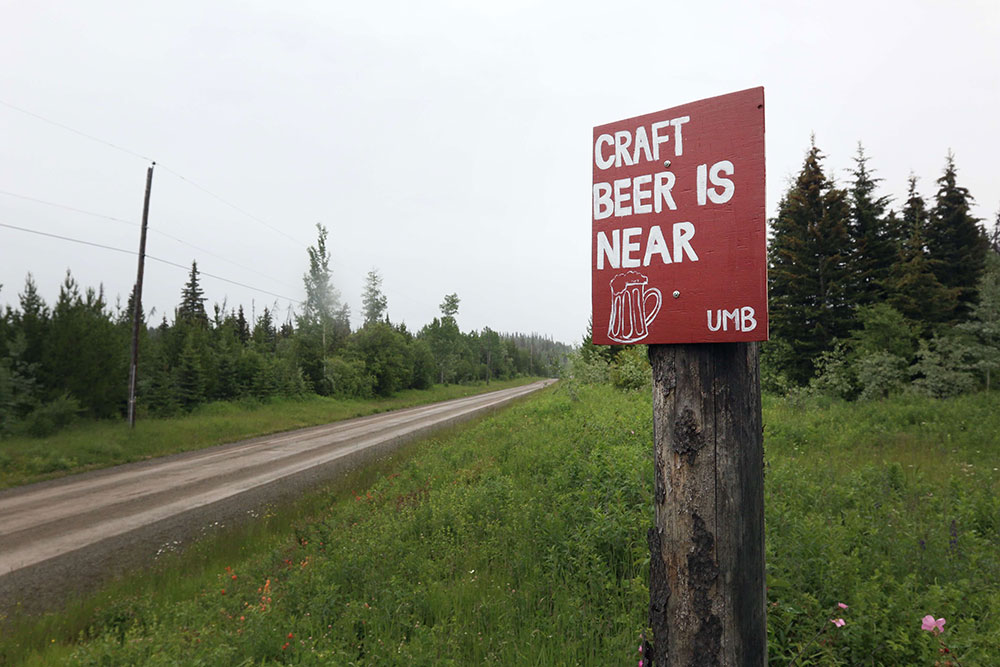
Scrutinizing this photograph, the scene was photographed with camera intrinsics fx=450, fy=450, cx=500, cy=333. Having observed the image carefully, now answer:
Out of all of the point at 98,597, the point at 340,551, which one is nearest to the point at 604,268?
the point at 340,551

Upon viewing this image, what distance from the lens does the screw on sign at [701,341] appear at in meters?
1.55

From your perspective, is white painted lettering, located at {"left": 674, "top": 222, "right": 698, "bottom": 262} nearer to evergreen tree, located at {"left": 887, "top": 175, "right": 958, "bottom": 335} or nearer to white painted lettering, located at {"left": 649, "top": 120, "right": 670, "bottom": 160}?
white painted lettering, located at {"left": 649, "top": 120, "right": 670, "bottom": 160}

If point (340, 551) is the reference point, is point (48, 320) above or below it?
above

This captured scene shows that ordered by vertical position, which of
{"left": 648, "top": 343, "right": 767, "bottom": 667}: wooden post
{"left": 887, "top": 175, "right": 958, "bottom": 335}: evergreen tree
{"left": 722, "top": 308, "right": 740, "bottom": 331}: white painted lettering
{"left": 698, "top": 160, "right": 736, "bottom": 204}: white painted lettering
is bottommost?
{"left": 648, "top": 343, "right": 767, "bottom": 667}: wooden post

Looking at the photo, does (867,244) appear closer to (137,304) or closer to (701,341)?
(701,341)

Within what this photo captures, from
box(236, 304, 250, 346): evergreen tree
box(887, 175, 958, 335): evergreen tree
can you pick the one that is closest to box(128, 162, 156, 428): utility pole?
box(887, 175, 958, 335): evergreen tree

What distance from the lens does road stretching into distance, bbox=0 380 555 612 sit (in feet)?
16.7

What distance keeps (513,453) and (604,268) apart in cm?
646

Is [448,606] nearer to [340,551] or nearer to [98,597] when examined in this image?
[340,551]

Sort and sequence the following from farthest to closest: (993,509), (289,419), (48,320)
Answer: (289,419), (48,320), (993,509)

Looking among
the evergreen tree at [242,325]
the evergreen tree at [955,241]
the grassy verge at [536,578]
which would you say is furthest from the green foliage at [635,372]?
the evergreen tree at [242,325]

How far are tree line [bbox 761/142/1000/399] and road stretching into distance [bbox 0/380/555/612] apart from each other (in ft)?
46.7

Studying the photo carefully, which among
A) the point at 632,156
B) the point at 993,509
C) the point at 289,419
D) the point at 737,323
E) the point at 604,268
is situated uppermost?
the point at 632,156

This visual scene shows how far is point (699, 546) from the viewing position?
159 cm
